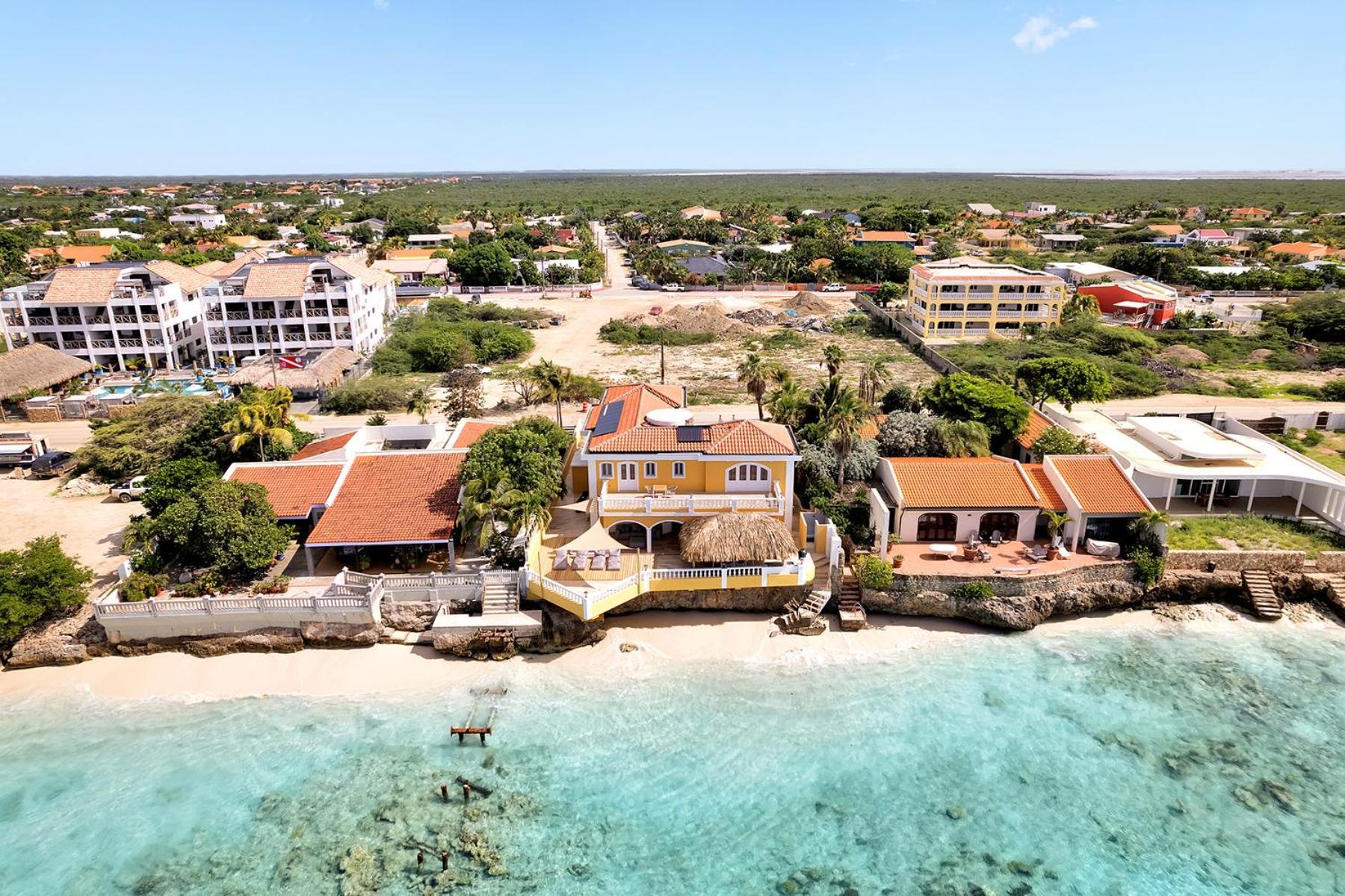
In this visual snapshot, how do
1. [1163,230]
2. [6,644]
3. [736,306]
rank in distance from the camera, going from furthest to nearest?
1. [1163,230]
2. [736,306]
3. [6,644]

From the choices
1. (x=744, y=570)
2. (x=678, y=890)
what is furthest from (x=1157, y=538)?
(x=678, y=890)

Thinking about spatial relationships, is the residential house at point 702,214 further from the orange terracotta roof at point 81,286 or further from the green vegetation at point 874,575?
the green vegetation at point 874,575

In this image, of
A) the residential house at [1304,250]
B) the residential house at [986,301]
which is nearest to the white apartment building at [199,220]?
the residential house at [986,301]

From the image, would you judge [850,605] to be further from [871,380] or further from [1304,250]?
[1304,250]

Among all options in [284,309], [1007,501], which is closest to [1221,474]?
[1007,501]

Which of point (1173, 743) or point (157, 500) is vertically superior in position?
point (157, 500)

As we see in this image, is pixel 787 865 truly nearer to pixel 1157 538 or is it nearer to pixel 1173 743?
pixel 1173 743
